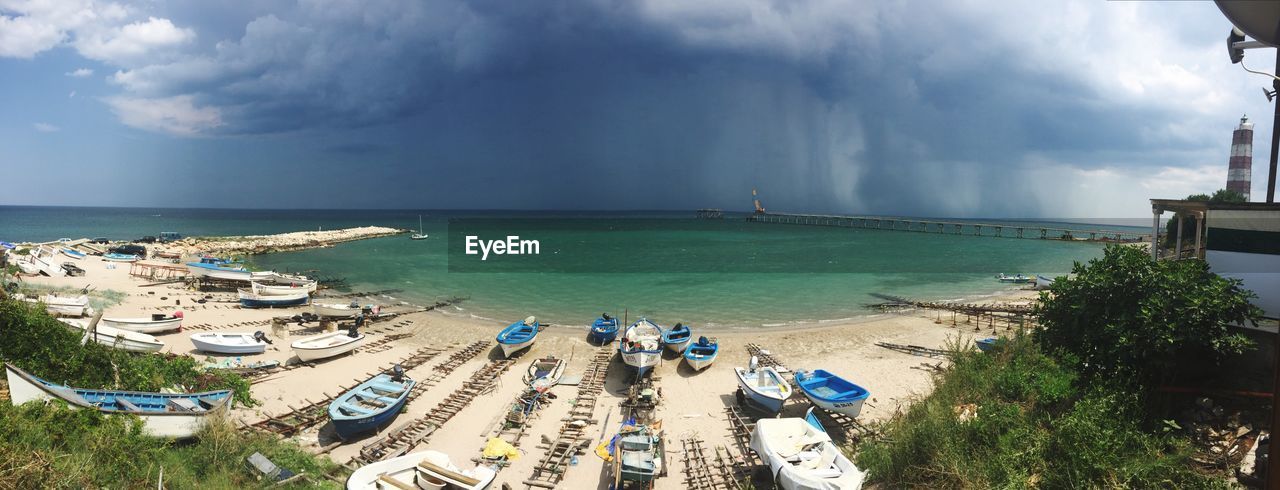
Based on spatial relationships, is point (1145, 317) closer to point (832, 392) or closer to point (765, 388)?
point (832, 392)

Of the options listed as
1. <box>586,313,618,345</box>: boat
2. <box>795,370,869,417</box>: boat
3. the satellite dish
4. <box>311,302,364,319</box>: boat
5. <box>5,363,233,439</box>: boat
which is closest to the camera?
the satellite dish

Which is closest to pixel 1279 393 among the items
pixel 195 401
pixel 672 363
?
pixel 195 401

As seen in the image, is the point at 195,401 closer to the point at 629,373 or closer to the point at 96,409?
the point at 96,409

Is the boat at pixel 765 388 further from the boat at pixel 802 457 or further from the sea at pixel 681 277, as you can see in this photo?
the sea at pixel 681 277

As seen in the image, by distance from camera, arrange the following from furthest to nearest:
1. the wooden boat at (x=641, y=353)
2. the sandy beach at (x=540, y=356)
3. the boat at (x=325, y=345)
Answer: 1. the boat at (x=325, y=345)
2. the wooden boat at (x=641, y=353)
3. the sandy beach at (x=540, y=356)

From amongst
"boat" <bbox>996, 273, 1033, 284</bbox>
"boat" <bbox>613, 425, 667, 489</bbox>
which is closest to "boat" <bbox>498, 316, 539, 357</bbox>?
"boat" <bbox>613, 425, 667, 489</bbox>

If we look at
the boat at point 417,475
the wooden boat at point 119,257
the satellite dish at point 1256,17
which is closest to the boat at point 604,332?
the boat at point 417,475

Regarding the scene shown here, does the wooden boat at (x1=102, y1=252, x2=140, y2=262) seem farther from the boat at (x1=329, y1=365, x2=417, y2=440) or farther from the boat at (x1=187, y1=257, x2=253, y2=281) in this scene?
the boat at (x1=329, y1=365, x2=417, y2=440)
